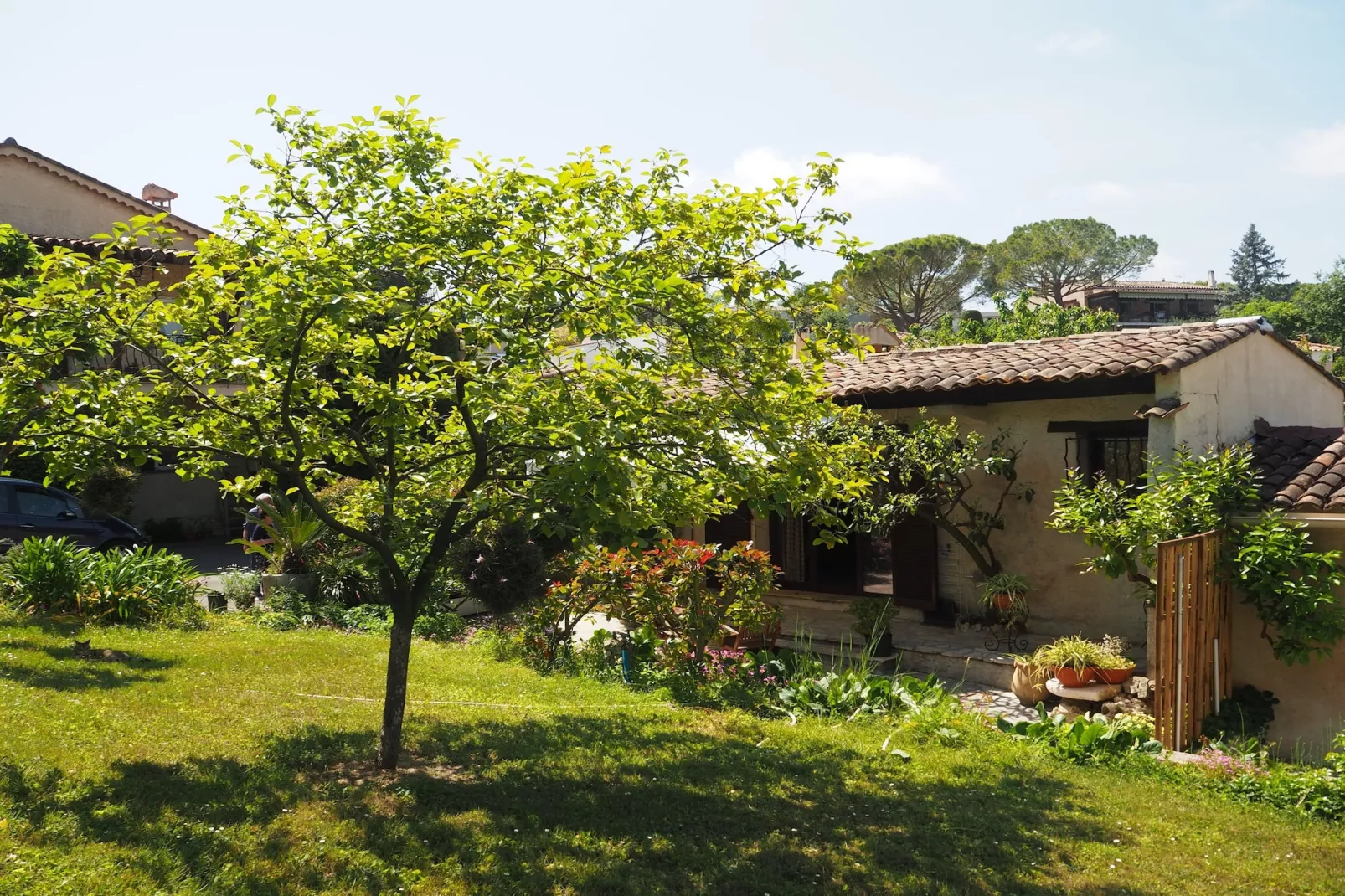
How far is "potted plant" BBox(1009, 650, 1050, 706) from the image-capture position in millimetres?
10177

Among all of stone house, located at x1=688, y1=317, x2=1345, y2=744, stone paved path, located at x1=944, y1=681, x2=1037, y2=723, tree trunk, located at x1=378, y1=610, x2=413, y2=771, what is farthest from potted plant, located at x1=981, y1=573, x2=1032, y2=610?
tree trunk, located at x1=378, y1=610, x2=413, y2=771

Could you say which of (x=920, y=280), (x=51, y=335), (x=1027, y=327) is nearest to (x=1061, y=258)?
(x=920, y=280)

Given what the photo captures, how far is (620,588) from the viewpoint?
10.3 m

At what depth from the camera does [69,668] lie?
28.4 ft

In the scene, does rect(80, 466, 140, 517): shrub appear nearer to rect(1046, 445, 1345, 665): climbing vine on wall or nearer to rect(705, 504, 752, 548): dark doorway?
rect(705, 504, 752, 548): dark doorway

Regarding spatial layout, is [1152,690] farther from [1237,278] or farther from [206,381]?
[1237,278]

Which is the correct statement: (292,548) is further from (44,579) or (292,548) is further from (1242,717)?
(1242,717)

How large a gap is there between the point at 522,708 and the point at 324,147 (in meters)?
4.92

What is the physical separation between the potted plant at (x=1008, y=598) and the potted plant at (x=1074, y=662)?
1495mm

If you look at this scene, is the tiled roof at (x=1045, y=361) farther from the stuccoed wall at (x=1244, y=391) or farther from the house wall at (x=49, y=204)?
the house wall at (x=49, y=204)

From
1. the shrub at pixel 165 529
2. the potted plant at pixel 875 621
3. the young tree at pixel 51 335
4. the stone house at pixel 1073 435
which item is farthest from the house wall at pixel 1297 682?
the shrub at pixel 165 529

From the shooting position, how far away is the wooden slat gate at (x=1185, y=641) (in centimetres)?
829

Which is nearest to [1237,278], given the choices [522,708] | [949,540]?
[949,540]

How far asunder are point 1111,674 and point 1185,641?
1572mm
